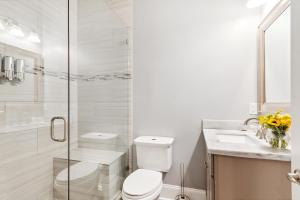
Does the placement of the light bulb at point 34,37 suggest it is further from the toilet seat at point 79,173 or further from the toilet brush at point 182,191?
the toilet brush at point 182,191

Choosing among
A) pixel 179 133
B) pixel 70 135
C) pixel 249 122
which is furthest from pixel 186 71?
pixel 70 135

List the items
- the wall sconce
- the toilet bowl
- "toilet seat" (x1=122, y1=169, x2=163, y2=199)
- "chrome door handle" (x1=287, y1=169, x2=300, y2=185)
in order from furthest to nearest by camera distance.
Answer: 1. the toilet bowl
2. "toilet seat" (x1=122, y1=169, x2=163, y2=199)
3. the wall sconce
4. "chrome door handle" (x1=287, y1=169, x2=300, y2=185)

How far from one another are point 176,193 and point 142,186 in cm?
72

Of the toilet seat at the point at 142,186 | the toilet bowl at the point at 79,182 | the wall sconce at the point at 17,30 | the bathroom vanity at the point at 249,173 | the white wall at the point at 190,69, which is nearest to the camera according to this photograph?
the bathroom vanity at the point at 249,173

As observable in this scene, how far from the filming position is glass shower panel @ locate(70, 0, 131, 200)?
1.66m

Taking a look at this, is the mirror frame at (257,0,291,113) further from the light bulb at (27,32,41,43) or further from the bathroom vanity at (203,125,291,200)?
the light bulb at (27,32,41,43)

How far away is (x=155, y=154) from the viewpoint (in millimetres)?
1807

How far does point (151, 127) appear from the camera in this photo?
6.66ft

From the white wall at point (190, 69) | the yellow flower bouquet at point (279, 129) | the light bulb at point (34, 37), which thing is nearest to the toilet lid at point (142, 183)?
the white wall at point (190, 69)

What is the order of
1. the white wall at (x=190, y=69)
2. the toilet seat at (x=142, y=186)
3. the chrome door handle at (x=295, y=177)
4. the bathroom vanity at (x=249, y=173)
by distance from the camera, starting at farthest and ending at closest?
the white wall at (x=190, y=69)
the toilet seat at (x=142, y=186)
the bathroom vanity at (x=249, y=173)
the chrome door handle at (x=295, y=177)

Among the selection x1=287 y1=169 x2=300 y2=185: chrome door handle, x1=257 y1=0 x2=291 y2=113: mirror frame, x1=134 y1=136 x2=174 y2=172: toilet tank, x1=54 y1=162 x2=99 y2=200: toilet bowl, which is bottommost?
x1=54 y1=162 x2=99 y2=200: toilet bowl

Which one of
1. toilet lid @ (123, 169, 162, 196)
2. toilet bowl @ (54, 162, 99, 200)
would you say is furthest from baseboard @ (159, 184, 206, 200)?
toilet bowl @ (54, 162, 99, 200)

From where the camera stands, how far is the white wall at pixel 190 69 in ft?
5.82

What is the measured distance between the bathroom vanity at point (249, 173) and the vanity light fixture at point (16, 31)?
5.39 ft
